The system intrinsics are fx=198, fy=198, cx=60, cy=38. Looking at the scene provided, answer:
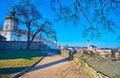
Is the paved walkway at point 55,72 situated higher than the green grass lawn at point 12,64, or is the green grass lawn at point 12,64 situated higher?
the green grass lawn at point 12,64

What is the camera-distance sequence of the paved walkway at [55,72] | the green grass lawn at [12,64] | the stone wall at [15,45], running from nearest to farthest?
the green grass lawn at [12,64] < the paved walkway at [55,72] < the stone wall at [15,45]

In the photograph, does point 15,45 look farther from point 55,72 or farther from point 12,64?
point 55,72

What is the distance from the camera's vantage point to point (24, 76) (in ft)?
33.9

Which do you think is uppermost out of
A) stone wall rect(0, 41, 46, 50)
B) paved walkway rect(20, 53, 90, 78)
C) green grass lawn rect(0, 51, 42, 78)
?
stone wall rect(0, 41, 46, 50)

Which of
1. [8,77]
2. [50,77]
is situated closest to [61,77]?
[50,77]

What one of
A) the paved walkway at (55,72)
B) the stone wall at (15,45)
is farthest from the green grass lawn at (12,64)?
the stone wall at (15,45)

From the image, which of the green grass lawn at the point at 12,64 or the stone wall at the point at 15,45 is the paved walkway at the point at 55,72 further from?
the stone wall at the point at 15,45

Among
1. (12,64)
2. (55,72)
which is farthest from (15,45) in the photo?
(55,72)

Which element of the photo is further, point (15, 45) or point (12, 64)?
point (15, 45)

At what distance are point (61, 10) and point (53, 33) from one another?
37.8 metres

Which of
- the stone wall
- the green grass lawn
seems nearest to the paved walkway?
the green grass lawn

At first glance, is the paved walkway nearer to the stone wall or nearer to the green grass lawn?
the green grass lawn

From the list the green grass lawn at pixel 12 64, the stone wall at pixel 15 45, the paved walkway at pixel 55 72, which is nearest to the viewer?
the green grass lawn at pixel 12 64

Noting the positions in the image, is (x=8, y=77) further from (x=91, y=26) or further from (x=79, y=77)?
(x=91, y=26)
